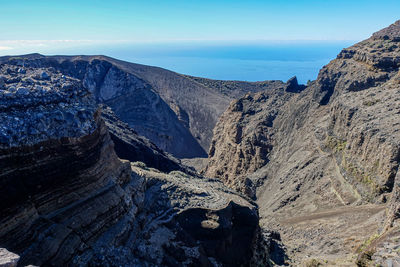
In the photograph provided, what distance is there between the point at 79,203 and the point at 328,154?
83.9 feet

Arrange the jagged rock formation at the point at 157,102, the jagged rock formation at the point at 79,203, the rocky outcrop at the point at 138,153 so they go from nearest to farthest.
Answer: the jagged rock formation at the point at 79,203 → the rocky outcrop at the point at 138,153 → the jagged rock formation at the point at 157,102

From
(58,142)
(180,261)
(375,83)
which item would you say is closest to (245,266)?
(180,261)

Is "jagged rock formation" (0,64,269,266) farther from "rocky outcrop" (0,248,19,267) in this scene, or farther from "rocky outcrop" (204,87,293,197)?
"rocky outcrop" (204,87,293,197)

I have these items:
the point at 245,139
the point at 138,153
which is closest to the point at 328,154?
the point at 245,139

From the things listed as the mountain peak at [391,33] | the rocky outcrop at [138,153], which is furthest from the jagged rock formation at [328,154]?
the rocky outcrop at [138,153]

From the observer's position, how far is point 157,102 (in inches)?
2424

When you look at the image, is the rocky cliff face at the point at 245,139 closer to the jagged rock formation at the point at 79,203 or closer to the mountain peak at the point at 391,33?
the mountain peak at the point at 391,33

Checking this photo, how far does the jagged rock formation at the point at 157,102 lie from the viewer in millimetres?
57344

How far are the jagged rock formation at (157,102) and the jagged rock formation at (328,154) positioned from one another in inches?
438

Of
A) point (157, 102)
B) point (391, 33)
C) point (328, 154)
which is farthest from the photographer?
point (157, 102)

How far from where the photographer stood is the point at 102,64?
211ft

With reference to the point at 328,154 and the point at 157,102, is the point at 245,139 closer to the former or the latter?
the point at 328,154

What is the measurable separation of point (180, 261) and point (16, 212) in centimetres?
645

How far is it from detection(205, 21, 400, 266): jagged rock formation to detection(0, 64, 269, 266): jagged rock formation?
790 centimetres
